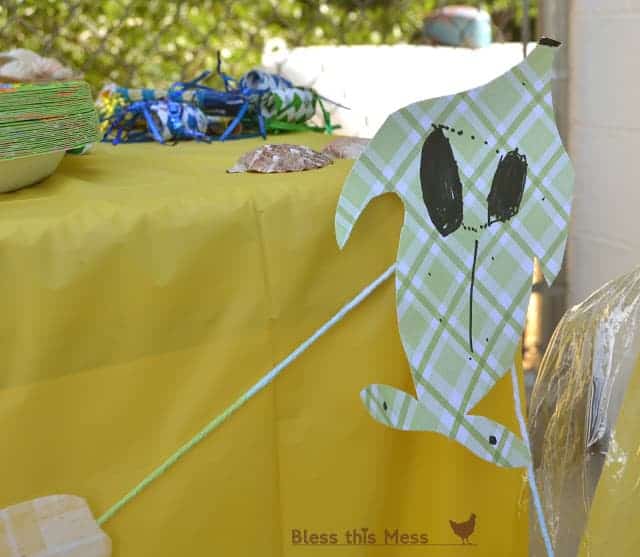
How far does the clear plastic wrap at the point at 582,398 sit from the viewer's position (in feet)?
2.68

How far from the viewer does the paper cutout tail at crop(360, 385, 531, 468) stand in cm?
73

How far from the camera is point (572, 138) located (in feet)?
3.69

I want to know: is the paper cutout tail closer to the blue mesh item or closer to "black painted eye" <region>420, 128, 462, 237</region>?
"black painted eye" <region>420, 128, 462, 237</region>

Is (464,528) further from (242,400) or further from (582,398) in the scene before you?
(242,400)

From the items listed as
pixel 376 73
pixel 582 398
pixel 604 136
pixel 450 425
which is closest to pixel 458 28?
pixel 376 73

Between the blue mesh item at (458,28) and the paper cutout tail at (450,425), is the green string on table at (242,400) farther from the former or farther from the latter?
the blue mesh item at (458,28)

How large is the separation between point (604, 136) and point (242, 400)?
1.98 feet

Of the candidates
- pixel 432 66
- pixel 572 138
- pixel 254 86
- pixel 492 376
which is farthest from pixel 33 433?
pixel 432 66

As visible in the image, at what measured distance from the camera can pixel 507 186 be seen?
72 centimetres

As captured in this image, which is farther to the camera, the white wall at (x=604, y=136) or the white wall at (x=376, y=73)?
the white wall at (x=376, y=73)

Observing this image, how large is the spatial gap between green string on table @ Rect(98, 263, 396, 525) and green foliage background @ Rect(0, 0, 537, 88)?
1346 millimetres

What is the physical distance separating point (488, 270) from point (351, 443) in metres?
0.20

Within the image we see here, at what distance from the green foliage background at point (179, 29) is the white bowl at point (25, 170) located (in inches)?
47.1

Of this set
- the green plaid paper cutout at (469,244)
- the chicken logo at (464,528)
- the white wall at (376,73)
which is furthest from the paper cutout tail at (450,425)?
the white wall at (376,73)
